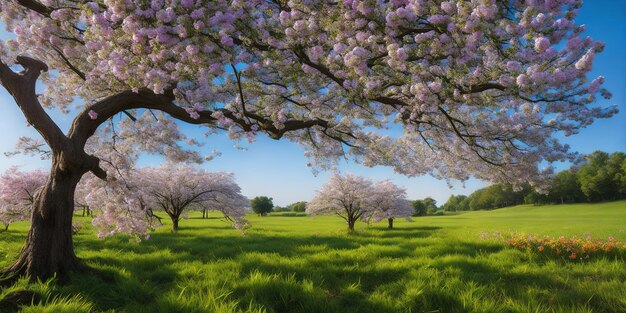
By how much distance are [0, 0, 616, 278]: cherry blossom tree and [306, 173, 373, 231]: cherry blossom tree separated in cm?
1752

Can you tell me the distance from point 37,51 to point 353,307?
1081 cm

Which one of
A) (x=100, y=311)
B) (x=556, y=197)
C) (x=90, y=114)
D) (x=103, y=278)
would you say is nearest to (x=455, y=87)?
(x=100, y=311)

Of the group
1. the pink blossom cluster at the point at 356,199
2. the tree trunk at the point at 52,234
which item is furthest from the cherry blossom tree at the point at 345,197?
the tree trunk at the point at 52,234

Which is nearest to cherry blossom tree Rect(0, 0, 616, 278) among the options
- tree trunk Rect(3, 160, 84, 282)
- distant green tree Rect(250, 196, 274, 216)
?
tree trunk Rect(3, 160, 84, 282)

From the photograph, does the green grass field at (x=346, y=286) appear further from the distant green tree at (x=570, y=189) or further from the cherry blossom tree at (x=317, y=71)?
the distant green tree at (x=570, y=189)

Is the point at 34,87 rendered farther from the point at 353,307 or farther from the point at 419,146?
the point at 419,146

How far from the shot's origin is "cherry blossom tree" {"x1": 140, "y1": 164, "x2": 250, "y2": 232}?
2392 cm

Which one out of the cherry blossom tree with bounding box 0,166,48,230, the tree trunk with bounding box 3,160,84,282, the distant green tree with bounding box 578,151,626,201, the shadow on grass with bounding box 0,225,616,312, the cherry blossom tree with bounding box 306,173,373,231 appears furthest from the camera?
the distant green tree with bounding box 578,151,626,201

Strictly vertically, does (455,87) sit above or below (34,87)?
below

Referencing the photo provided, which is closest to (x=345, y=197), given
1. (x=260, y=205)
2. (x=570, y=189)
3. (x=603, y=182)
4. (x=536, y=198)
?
(x=603, y=182)

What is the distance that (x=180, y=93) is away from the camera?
25.5 feet

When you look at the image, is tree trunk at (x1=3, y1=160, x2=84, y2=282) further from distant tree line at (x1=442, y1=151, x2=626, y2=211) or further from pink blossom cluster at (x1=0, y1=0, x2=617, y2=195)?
distant tree line at (x1=442, y1=151, x2=626, y2=211)

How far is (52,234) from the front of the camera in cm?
792

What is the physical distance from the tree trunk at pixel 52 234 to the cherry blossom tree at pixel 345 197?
864 inches
